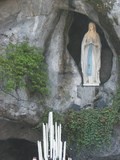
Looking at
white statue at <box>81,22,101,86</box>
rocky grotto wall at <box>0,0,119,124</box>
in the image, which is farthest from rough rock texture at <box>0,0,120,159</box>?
white statue at <box>81,22,101,86</box>

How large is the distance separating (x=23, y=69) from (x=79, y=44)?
3.83ft

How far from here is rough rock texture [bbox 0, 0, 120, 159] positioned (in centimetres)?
617

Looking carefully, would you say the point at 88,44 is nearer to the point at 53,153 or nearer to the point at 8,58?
the point at 8,58

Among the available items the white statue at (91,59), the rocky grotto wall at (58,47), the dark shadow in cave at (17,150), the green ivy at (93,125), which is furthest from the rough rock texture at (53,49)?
the dark shadow in cave at (17,150)

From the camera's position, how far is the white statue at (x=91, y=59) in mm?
6562

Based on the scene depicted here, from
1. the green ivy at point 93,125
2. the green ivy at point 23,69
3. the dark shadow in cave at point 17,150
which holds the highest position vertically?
the green ivy at point 23,69

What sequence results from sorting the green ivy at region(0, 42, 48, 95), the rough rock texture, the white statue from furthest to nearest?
1. the white statue
2. the rough rock texture
3. the green ivy at region(0, 42, 48, 95)

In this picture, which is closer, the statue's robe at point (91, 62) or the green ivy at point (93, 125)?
the green ivy at point (93, 125)

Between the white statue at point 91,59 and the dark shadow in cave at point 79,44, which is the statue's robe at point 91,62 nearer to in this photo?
the white statue at point 91,59

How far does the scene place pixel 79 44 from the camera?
22.1 ft

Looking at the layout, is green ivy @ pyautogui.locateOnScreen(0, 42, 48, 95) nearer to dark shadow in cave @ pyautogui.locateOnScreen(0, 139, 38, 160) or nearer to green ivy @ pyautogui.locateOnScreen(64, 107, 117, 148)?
green ivy @ pyautogui.locateOnScreen(64, 107, 117, 148)

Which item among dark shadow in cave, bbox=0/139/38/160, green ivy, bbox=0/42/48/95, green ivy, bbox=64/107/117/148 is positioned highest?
green ivy, bbox=0/42/48/95

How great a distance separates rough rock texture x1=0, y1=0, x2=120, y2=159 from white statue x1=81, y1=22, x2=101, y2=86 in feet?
0.33

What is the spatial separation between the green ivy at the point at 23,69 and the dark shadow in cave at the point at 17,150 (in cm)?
192
